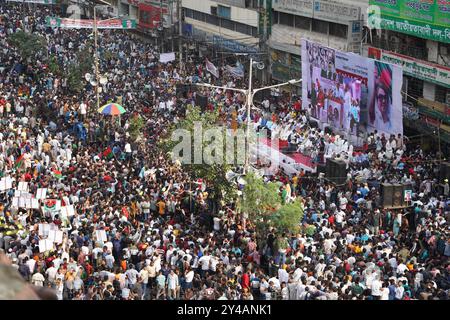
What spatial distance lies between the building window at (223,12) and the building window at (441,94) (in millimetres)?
17554

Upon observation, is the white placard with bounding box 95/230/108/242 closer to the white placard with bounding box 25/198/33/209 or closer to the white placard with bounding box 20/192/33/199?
the white placard with bounding box 25/198/33/209

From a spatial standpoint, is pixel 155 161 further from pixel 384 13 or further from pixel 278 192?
pixel 384 13

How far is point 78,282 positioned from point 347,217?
23.9 ft

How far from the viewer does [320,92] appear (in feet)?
102

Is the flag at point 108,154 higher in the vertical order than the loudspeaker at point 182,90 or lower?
higher

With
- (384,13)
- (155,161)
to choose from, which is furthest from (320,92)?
(155,161)

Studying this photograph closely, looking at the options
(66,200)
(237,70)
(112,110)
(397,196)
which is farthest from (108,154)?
(237,70)

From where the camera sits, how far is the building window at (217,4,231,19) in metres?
44.6

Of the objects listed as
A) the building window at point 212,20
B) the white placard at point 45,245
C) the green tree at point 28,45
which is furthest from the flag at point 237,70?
the white placard at point 45,245

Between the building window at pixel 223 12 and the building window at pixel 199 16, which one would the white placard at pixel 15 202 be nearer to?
the building window at pixel 223 12

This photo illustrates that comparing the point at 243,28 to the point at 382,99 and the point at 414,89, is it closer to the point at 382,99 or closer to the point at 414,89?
the point at 414,89

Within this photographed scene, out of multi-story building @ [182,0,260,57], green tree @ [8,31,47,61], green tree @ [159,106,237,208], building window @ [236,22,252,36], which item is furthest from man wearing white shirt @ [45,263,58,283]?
building window @ [236,22,252,36]

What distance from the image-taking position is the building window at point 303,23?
38250 millimetres

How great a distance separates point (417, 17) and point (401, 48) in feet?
6.34
